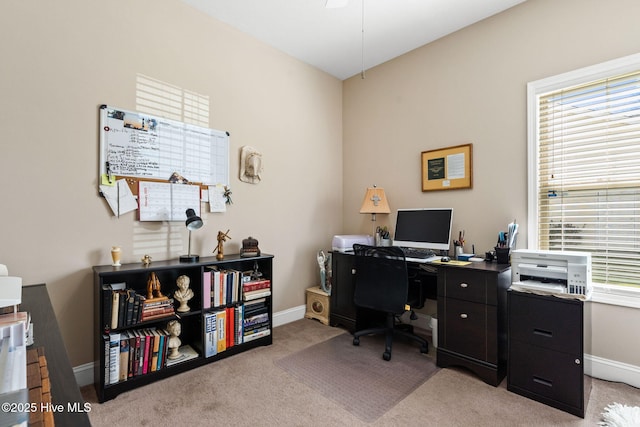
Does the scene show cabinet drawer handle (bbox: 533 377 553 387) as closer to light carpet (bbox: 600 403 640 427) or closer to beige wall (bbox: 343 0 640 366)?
light carpet (bbox: 600 403 640 427)

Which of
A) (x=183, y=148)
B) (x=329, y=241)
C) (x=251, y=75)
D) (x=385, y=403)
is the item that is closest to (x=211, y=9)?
(x=251, y=75)

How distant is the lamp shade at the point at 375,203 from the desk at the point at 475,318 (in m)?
0.97

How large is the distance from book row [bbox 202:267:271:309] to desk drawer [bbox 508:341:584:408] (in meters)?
1.92

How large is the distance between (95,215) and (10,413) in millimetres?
1978

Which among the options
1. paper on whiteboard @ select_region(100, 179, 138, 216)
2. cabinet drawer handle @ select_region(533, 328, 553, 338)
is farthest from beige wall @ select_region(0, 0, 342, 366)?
cabinet drawer handle @ select_region(533, 328, 553, 338)

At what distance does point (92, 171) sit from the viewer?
2199 mm

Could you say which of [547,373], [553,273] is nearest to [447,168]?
[553,273]

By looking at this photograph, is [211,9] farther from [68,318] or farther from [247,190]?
[68,318]

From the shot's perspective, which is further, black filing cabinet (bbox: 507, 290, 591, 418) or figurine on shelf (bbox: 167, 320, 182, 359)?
figurine on shelf (bbox: 167, 320, 182, 359)

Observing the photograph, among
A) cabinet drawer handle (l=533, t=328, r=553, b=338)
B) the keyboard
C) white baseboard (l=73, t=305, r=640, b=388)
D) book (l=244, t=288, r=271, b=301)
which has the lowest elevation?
white baseboard (l=73, t=305, r=640, b=388)

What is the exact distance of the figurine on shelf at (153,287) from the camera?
225cm

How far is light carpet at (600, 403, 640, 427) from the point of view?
5.61 ft

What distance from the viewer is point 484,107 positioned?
2811 millimetres

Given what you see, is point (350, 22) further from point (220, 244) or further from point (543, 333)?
point (543, 333)
